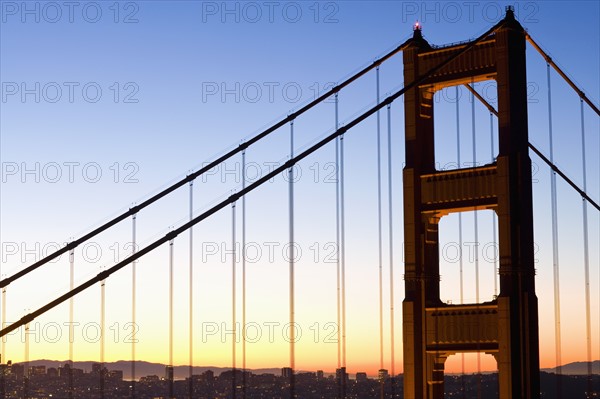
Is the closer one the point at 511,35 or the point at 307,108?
the point at 511,35

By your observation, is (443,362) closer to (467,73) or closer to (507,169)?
(507,169)

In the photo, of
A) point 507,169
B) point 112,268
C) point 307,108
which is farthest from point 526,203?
point 112,268

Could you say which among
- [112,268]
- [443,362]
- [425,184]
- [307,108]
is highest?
[307,108]

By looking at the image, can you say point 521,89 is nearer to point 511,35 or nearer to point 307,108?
point 511,35

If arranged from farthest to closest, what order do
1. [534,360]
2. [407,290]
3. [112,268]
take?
[407,290] < [534,360] < [112,268]

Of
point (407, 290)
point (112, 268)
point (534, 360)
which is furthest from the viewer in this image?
point (407, 290)

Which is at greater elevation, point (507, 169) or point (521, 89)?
point (521, 89)

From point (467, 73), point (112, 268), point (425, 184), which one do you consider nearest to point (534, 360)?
point (425, 184)
